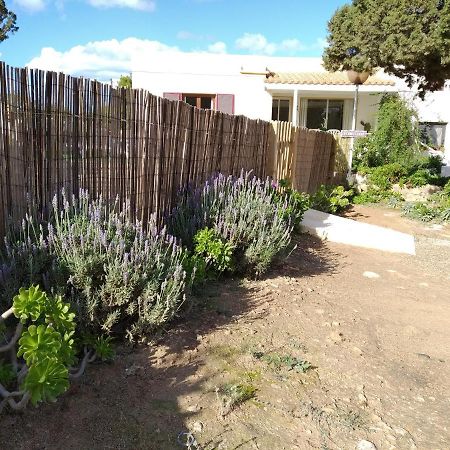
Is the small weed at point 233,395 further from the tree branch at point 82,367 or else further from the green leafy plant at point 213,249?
the green leafy plant at point 213,249

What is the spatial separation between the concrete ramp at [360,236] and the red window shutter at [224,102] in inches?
526

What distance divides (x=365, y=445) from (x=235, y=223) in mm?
2772

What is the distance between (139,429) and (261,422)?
0.67 m

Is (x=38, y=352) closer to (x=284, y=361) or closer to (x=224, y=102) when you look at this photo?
(x=284, y=361)

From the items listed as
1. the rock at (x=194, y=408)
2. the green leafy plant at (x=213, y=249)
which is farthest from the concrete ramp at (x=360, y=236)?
the rock at (x=194, y=408)

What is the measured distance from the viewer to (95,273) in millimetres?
3334

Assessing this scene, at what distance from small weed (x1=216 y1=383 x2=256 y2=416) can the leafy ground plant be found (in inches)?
36.4

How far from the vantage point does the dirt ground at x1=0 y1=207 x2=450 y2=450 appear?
2629 millimetres

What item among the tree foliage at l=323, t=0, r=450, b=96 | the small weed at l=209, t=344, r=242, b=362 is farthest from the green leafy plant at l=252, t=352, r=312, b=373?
the tree foliage at l=323, t=0, r=450, b=96

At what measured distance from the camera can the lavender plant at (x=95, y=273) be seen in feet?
10.5

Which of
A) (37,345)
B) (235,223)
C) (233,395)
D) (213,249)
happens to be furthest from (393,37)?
(37,345)

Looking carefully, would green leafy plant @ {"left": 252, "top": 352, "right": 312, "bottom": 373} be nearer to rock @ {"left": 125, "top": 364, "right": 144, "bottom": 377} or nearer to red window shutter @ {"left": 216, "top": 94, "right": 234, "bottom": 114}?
rock @ {"left": 125, "top": 364, "right": 144, "bottom": 377}

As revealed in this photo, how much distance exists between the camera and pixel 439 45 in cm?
1086

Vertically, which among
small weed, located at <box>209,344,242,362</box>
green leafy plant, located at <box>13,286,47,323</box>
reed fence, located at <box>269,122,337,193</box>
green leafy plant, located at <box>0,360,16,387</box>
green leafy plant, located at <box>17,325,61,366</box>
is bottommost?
small weed, located at <box>209,344,242,362</box>
